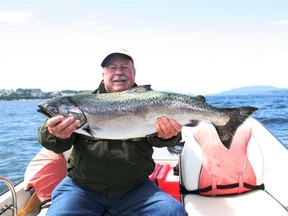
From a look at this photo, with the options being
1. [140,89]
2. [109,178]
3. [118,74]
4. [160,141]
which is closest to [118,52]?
[118,74]

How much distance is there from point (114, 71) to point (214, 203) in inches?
80.5

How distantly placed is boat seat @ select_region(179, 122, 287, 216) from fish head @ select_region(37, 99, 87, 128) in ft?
5.72

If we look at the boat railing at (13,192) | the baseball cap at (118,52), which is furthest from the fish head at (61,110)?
the boat railing at (13,192)

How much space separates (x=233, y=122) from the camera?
149 inches

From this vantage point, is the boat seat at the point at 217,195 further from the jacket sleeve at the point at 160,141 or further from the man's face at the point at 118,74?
the man's face at the point at 118,74

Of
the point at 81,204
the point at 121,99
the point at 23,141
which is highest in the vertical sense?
the point at 121,99

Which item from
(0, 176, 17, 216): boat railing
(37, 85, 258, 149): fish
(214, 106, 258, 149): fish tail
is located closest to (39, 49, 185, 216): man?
(37, 85, 258, 149): fish

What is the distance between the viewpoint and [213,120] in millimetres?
3707

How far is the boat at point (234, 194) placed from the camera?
14.3 ft

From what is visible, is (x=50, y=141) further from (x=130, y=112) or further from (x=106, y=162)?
(x=130, y=112)

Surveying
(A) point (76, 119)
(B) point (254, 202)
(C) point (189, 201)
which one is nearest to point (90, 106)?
(A) point (76, 119)

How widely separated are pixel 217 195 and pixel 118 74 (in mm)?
2038

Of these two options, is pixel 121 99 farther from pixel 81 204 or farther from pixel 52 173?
pixel 52 173

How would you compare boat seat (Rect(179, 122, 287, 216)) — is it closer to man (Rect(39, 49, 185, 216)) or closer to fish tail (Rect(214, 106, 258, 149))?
man (Rect(39, 49, 185, 216))
